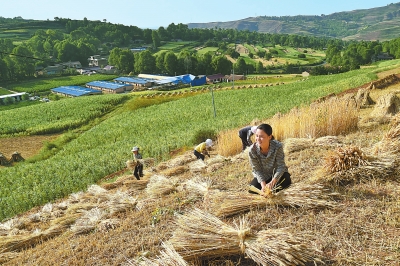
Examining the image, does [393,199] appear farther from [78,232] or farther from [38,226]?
[38,226]

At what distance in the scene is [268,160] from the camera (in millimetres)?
4359

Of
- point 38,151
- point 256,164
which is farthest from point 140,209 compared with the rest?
point 38,151

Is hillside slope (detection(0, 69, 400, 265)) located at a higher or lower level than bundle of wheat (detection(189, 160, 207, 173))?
higher

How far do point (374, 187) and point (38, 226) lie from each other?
7.17m

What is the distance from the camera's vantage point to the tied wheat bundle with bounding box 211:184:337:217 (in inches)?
155

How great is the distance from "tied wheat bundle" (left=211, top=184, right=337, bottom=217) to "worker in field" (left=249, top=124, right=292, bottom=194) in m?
0.17

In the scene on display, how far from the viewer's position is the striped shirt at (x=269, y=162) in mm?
4289

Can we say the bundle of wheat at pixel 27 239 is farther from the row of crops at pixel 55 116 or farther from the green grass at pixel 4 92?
the green grass at pixel 4 92

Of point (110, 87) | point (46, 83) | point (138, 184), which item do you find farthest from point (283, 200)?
point (46, 83)

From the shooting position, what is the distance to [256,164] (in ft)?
14.4

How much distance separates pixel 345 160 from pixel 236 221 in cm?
218

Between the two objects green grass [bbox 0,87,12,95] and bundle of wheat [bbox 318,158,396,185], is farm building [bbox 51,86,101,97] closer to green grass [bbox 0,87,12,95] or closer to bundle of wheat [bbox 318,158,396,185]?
green grass [bbox 0,87,12,95]

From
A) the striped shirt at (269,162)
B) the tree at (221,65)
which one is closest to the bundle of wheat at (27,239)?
the striped shirt at (269,162)

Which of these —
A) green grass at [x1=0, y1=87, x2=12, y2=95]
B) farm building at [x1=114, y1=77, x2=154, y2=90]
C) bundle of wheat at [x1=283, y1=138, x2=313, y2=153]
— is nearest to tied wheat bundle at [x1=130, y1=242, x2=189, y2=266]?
bundle of wheat at [x1=283, y1=138, x2=313, y2=153]
